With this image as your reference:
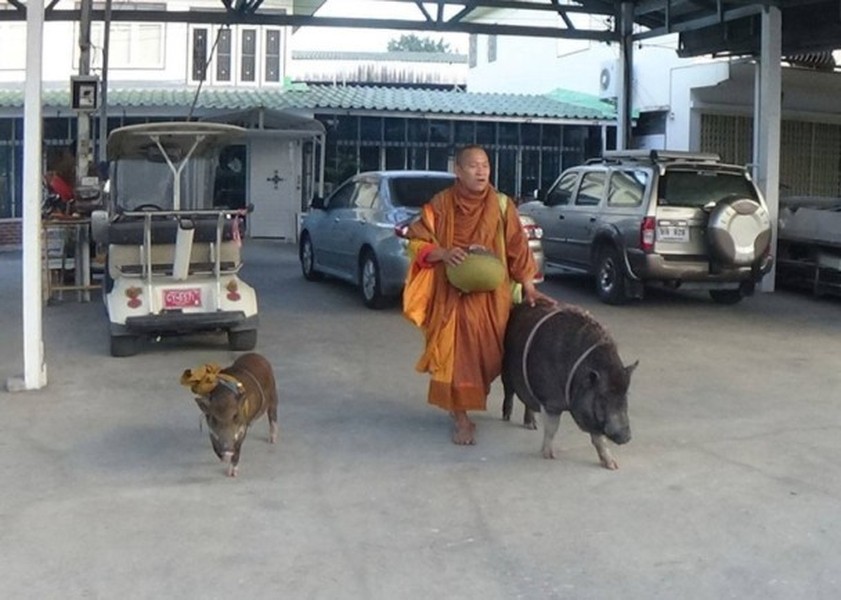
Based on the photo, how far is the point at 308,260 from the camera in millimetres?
15719

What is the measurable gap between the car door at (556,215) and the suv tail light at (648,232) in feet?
7.22

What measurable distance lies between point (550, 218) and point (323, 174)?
7.79 metres

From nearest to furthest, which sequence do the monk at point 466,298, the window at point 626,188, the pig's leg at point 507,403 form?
the monk at point 466,298 < the pig's leg at point 507,403 < the window at point 626,188

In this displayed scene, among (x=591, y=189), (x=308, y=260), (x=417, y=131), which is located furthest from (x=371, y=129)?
(x=591, y=189)

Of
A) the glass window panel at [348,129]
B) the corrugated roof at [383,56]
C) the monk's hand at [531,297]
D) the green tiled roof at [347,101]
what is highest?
the corrugated roof at [383,56]

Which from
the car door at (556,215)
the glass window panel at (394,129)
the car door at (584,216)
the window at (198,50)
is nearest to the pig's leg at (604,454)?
the car door at (584,216)

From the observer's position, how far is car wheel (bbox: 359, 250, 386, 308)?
42.2 ft

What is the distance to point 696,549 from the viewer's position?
5.29m

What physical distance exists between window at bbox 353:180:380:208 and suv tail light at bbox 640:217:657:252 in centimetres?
305

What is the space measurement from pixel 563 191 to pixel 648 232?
2689 mm

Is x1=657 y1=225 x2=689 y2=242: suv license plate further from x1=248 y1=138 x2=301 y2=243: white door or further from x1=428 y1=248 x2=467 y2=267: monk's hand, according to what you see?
x1=248 y1=138 x2=301 y2=243: white door

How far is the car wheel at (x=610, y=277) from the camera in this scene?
44.7ft

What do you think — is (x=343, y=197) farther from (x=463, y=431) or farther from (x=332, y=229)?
(x=463, y=431)

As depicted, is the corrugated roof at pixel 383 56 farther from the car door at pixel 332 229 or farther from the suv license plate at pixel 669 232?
the suv license plate at pixel 669 232
